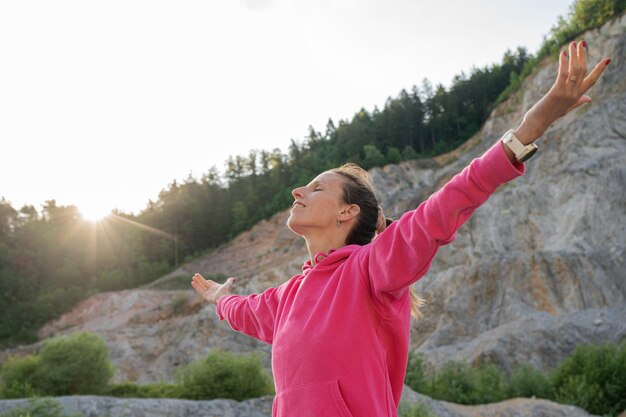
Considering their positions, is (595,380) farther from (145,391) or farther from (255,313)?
(255,313)

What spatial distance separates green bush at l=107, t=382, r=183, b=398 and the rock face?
686 centimetres

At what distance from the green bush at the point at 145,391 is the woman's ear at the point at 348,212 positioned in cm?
858

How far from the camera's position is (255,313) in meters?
2.64

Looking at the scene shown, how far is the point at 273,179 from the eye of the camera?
55031 millimetres

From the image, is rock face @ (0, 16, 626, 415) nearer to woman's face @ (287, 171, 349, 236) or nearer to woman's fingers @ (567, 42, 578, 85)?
woman's face @ (287, 171, 349, 236)

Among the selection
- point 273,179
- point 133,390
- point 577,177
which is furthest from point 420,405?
point 273,179

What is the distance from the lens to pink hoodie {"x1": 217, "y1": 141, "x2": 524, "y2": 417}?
1704 mm

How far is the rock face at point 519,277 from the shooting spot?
1844 cm

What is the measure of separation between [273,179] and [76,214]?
18.5 metres

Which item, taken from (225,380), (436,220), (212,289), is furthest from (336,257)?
(225,380)

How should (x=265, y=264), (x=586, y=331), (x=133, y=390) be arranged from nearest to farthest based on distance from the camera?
(x=133, y=390), (x=586, y=331), (x=265, y=264)

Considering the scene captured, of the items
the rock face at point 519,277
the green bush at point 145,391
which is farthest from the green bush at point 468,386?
the green bush at point 145,391

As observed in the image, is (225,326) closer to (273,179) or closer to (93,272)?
(93,272)

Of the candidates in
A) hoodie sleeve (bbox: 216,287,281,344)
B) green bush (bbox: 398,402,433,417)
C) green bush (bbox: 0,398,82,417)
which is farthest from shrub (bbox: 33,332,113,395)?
hoodie sleeve (bbox: 216,287,281,344)
